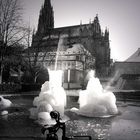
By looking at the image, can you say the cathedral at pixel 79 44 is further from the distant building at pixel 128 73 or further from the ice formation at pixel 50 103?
the ice formation at pixel 50 103

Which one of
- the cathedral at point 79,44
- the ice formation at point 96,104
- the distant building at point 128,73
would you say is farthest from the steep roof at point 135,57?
the ice formation at point 96,104

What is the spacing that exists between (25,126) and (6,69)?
126 feet

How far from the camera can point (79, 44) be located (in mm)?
74250

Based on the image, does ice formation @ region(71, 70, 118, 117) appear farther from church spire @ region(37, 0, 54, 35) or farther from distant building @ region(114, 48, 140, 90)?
church spire @ region(37, 0, 54, 35)

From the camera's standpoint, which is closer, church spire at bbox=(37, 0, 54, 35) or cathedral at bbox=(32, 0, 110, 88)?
cathedral at bbox=(32, 0, 110, 88)

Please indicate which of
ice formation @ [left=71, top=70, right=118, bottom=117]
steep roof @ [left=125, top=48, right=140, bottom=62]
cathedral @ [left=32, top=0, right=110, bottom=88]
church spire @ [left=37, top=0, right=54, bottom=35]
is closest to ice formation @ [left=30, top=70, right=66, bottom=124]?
ice formation @ [left=71, top=70, right=118, bottom=117]

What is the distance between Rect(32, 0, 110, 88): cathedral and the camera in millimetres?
67062

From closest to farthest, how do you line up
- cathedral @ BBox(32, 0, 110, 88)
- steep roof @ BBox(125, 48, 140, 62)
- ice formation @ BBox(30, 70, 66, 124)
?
ice formation @ BBox(30, 70, 66, 124)
cathedral @ BBox(32, 0, 110, 88)
steep roof @ BBox(125, 48, 140, 62)

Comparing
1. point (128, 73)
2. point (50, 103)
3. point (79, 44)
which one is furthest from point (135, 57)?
point (50, 103)

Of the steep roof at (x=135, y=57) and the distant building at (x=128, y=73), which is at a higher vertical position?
the steep roof at (x=135, y=57)

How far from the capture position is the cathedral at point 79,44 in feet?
220

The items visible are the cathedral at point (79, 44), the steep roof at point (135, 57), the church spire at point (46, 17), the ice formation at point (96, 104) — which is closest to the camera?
the ice formation at point (96, 104)

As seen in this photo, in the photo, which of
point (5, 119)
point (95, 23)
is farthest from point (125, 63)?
point (5, 119)

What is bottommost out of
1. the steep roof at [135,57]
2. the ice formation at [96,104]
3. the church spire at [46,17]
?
the ice formation at [96,104]
